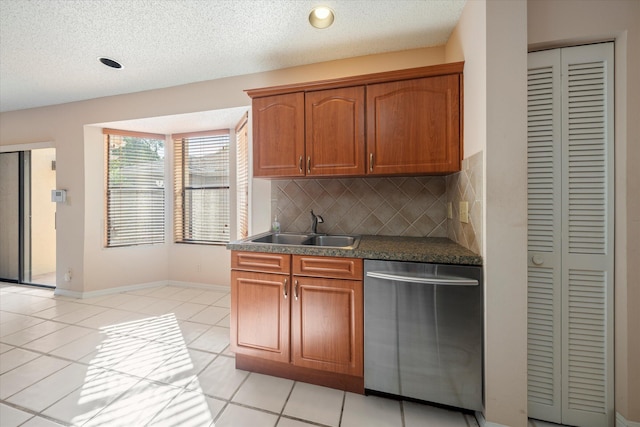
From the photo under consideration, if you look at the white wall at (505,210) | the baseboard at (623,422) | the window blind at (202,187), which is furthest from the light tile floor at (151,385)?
the window blind at (202,187)

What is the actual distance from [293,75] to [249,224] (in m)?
1.57

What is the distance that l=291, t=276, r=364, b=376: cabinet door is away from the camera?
1655 mm

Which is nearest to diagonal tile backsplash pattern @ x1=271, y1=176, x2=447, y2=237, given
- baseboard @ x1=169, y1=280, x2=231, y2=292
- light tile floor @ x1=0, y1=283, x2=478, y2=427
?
light tile floor @ x1=0, y1=283, x2=478, y2=427

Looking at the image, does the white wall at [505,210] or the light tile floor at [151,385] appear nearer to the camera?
the white wall at [505,210]

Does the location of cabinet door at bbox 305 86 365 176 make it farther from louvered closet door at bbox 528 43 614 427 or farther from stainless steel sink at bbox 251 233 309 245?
louvered closet door at bbox 528 43 614 427

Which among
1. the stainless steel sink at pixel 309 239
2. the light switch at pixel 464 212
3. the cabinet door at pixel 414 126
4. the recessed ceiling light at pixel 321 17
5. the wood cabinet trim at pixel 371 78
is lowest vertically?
the stainless steel sink at pixel 309 239

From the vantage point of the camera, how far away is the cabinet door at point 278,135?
2.10m

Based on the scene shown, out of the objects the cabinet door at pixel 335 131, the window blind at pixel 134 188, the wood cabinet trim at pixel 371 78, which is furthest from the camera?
the window blind at pixel 134 188

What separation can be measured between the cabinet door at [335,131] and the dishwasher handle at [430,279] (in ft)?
2.61

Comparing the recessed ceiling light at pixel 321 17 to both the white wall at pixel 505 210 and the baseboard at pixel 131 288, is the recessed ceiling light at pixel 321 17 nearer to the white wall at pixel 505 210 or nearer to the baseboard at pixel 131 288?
the white wall at pixel 505 210

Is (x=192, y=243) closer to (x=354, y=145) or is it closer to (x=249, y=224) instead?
(x=249, y=224)

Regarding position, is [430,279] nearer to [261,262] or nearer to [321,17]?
[261,262]

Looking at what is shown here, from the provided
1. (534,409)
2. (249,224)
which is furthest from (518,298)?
(249,224)

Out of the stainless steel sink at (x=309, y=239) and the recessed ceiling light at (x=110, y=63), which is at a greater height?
the recessed ceiling light at (x=110, y=63)
